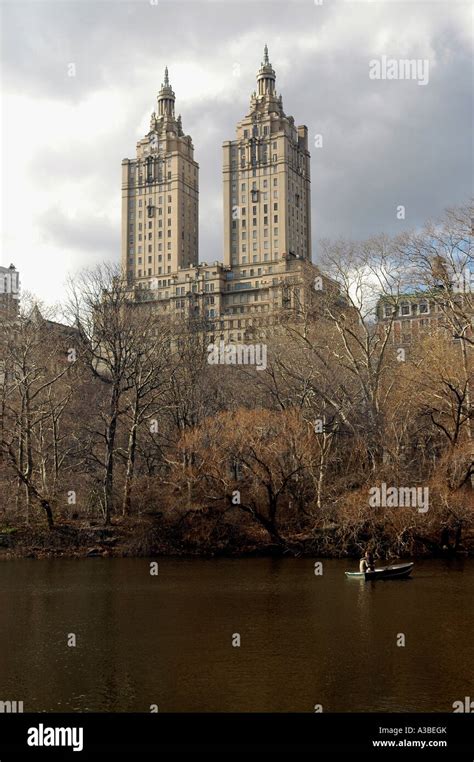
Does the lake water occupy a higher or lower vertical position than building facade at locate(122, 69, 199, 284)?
lower

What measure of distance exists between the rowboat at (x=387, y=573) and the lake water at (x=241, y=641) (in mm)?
332

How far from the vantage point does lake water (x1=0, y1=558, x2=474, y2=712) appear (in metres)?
16.0

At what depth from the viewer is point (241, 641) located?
2070cm

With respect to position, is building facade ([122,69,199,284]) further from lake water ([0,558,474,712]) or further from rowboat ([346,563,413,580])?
lake water ([0,558,474,712])

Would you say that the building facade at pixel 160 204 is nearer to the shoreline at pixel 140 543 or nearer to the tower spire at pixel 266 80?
the tower spire at pixel 266 80

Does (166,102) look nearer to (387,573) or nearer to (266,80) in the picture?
(266,80)

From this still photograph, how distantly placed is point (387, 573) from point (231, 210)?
130 metres

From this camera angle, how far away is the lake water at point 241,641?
16016 millimetres

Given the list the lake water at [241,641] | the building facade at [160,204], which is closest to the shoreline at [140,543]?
the lake water at [241,641]

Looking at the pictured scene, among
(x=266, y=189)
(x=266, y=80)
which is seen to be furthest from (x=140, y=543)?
(x=266, y=80)

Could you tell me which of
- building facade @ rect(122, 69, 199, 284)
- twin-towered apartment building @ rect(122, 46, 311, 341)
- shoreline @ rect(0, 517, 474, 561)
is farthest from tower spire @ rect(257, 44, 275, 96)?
shoreline @ rect(0, 517, 474, 561)

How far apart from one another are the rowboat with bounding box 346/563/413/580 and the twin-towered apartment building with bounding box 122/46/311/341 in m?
105

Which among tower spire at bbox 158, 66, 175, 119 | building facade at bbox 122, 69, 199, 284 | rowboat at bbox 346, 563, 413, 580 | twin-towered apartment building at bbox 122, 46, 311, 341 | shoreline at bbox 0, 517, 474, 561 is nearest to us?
rowboat at bbox 346, 563, 413, 580
